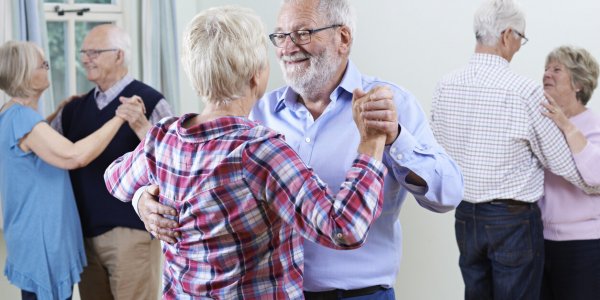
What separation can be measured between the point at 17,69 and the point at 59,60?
1315 mm

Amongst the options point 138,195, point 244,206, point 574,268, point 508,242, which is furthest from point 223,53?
point 574,268

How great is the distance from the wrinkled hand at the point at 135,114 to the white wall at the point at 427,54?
132 centimetres

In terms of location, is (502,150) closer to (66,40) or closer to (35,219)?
(35,219)

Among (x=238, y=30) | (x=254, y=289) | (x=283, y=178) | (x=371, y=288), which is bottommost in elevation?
(x=371, y=288)

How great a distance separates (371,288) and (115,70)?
6.37 ft

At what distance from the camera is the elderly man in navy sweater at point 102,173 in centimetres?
342

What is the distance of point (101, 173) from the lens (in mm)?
3438

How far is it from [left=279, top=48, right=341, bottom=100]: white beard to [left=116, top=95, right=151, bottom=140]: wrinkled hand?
1324mm

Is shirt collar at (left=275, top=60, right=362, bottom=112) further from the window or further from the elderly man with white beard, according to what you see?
the window

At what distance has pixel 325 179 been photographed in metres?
2.01

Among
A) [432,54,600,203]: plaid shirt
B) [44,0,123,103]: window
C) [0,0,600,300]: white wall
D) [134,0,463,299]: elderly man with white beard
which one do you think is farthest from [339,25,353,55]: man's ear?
[44,0,123,103]: window

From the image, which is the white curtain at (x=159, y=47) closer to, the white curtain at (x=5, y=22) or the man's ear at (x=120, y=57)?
the white curtain at (x=5, y=22)

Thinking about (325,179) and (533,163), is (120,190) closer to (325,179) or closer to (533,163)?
(325,179)

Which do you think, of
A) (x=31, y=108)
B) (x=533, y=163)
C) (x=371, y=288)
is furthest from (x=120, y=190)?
(x=533, y=163)
